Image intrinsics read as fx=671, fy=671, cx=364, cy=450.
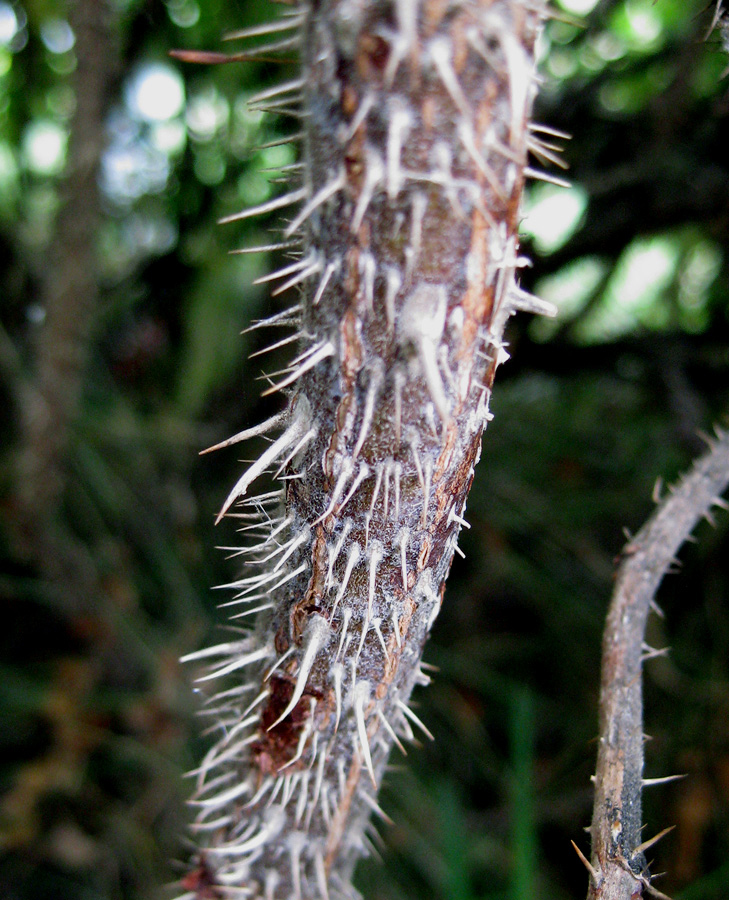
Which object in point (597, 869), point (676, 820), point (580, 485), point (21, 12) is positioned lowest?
point (676, 820)

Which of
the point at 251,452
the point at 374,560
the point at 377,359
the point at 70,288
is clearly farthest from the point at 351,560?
the point at 251,452

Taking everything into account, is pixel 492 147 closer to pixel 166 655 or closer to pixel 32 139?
pixel 166 655

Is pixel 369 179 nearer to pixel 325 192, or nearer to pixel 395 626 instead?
pixel 325 192

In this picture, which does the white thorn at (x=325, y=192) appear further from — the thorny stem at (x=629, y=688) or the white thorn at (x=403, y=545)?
the thorny stem at (x=629, y=688)

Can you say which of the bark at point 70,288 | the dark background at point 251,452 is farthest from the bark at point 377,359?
the bark at point 70,288

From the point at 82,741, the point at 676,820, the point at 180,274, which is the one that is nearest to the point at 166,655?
the point at 82,741

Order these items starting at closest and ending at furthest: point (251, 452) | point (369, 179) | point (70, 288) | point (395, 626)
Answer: point (369, 179) → point (395, 626) → point (70, 288) → point (251, 452)

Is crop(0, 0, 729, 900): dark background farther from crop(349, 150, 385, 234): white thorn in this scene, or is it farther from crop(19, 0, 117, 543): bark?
crop(349, 150, 385, 234): white thorn

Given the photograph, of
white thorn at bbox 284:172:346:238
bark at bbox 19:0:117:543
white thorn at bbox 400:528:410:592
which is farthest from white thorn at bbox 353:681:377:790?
bark at bbox 19:0:117:543
